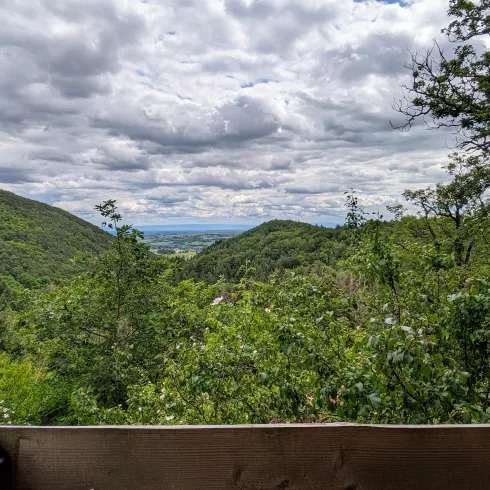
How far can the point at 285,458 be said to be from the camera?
0.84 meters

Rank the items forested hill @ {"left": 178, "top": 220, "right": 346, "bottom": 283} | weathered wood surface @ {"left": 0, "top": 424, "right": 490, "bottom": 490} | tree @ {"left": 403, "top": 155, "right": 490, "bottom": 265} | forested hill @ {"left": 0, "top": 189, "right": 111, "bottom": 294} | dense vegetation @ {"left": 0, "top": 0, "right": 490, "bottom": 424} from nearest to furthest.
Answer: weathered wood surface @ {"left": 0, "top": 424, "right": 490, "bottom": 490} → dense vegetation @ {"left": 0, "top": 0, "right": 490, "bottom": 424} → tree @ {"left": 403, "top": 155, "right": 490, "bottom": 265} → forested hill @ {"left": 178, "top": 220, "right": 346, "bottom": 283} → forested hill @ {"left": 0, "top": 189, "right": 111, "bottom": 294}

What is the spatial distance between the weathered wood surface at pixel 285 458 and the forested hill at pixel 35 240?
49596mm

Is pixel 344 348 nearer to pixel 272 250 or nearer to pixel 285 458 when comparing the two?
pixel 285 458

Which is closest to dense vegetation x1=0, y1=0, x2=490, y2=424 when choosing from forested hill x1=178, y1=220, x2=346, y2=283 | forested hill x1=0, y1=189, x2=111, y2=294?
forested hill x1=178, y1=220, x2=346, y2=283

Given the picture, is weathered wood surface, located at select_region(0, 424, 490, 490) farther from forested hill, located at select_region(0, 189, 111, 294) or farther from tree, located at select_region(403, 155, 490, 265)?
forested hill, located at select_region(0, 189, 111, 294)

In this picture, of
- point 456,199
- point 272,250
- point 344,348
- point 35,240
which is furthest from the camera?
point 35,240

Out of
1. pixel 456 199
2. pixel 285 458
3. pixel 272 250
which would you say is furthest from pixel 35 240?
pixel 285 458

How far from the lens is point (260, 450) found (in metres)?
0.84

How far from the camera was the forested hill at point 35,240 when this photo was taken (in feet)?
228

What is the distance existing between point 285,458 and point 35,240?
105 m

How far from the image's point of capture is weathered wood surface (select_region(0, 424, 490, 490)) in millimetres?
838

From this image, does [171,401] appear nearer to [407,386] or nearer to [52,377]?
[407,386]

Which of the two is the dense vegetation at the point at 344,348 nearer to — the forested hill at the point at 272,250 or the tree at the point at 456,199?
the tree at the point at 456,199

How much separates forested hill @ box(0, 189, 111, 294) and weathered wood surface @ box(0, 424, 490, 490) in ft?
163
